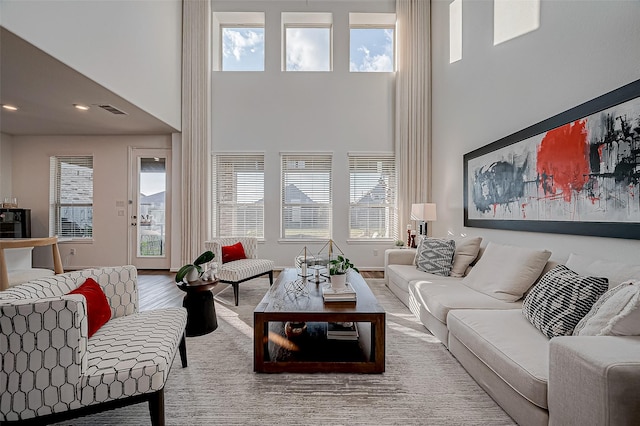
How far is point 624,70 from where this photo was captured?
1997mm

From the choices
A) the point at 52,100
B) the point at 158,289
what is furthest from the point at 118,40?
the point at 158,289

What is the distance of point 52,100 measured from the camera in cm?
393

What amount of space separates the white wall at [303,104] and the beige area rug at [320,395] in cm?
354

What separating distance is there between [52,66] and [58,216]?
387 centimetres

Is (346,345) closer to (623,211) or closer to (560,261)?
(560,261)

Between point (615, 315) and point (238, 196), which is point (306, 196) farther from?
point (615, 315)

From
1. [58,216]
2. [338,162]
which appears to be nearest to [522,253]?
[338,162]

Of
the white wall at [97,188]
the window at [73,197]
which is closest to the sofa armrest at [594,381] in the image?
the white wall at [97,188]

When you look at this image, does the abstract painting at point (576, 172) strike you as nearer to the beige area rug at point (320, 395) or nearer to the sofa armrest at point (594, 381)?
the sofa armrest at point (594, 381)

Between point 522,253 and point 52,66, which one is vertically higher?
point 52,66

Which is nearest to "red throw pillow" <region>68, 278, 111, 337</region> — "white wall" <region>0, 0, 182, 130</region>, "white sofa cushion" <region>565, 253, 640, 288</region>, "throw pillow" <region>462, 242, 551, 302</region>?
"white wall" <region>0, 0, 182, 130</region>

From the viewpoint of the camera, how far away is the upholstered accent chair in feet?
12.1

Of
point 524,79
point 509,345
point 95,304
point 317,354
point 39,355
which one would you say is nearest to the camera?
point 39,355

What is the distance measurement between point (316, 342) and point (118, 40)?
13.8ft
